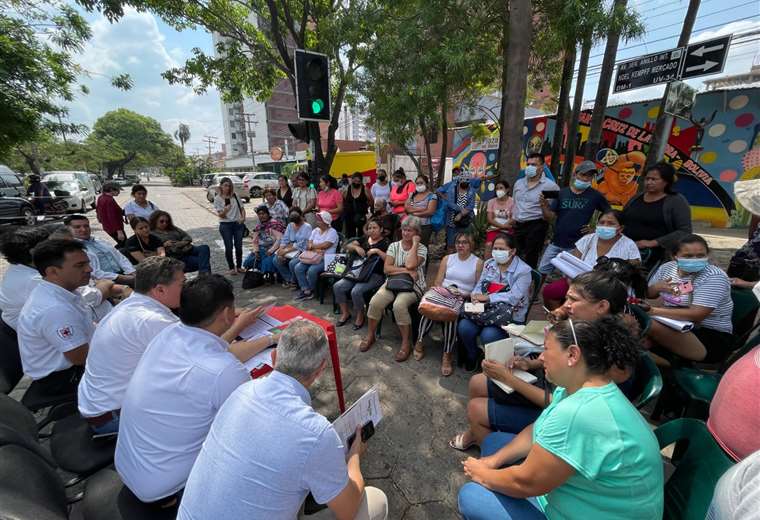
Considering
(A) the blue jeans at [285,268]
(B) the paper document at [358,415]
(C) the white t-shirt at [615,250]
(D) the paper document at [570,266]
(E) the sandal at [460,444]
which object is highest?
(C) the white t-shirt at [615,250]

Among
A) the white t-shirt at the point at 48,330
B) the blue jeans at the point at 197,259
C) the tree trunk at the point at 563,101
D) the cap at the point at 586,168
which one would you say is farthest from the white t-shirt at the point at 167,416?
the tree trunk at the point at 563,101

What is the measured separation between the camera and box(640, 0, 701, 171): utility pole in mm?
4069

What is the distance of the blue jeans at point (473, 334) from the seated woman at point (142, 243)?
439cm

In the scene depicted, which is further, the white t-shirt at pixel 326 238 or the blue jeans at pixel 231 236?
the blue jeans at pixel 231 236

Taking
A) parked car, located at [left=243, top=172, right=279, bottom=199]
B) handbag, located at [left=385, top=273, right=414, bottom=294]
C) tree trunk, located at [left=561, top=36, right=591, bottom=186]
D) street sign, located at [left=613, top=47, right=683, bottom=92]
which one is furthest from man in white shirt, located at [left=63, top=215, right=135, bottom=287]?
parked car, located at [left=243, top=172, right=279, bottom=199]

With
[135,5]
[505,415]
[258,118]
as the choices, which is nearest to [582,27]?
[505,415]

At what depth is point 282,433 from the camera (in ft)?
3.63

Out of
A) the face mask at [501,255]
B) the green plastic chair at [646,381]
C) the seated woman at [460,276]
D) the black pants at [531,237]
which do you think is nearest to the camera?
the green plastic chair at [646,381]

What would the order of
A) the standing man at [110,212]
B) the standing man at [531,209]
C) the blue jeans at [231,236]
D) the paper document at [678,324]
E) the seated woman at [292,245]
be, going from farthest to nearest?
the blue jeans at [231,236], the standing man at [110,212], the seated woman at [292,245], the standing man at [531,209], the paper document at [678,324]

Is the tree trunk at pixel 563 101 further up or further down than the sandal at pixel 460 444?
further up

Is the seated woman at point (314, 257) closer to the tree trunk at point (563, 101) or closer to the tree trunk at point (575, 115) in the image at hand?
the tree trunk at point (563, 101)

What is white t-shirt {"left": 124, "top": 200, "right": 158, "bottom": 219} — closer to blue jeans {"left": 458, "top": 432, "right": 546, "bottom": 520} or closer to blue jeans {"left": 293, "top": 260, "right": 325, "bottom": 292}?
blue jeans {"left": 293, "top": 260, "right": 325, "bottom": 292}

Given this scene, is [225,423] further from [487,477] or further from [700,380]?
[700,380]

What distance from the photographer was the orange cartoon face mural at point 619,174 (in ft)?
32.5
